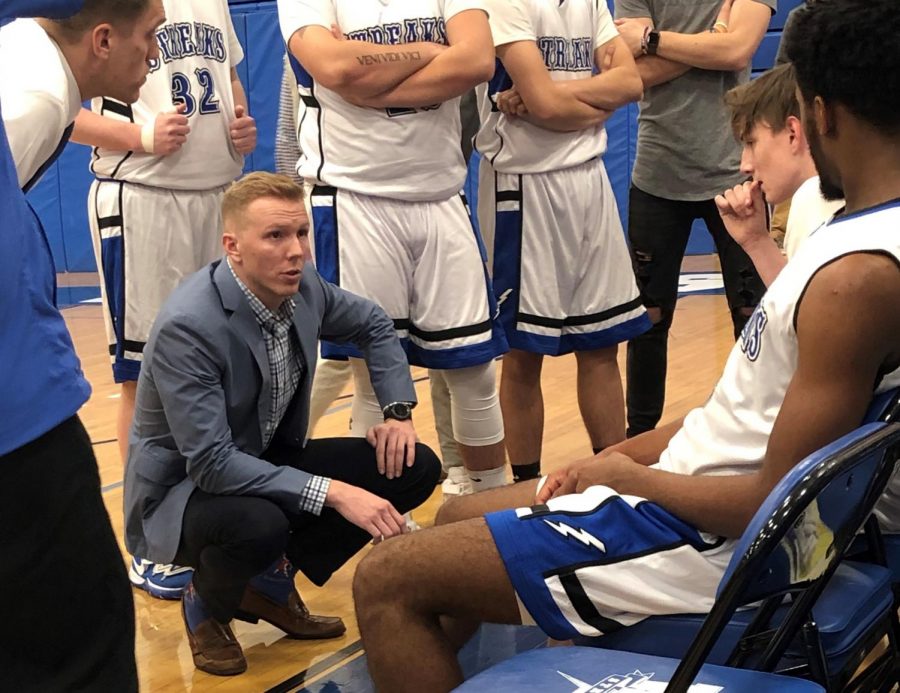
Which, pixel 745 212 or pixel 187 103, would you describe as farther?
pixel 187 103

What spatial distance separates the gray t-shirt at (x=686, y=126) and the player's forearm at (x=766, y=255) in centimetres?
171

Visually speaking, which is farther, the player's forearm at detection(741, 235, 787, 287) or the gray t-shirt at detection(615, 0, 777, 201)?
the gray t-shirt at detection(615, 0, 777, 201)

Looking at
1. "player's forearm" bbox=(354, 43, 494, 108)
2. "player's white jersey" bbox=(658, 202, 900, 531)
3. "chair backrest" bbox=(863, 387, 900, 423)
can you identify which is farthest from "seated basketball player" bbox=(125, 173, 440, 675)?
"chair backrest" bbox=(863, 387, 900, 423)

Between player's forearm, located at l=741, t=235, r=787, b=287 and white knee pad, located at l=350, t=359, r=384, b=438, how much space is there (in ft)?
4.61

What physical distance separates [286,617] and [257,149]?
7511 mm

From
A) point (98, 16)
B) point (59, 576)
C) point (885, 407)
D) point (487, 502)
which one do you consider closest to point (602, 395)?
point (487, 502)

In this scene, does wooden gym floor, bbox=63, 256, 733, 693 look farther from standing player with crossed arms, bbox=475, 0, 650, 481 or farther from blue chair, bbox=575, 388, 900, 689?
blue chair, bbox=575, 388, 900, 689

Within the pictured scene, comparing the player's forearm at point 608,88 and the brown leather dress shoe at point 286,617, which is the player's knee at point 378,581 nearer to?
the brown leather dress shoe at point 286,617

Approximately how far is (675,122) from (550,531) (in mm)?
2827

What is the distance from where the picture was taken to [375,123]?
3.58 m

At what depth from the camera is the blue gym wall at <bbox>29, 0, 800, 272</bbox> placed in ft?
30.8

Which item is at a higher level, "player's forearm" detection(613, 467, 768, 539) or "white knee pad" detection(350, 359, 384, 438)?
"player's forearm" detection(613, 467, 768, 539)

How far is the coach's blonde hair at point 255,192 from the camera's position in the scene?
3096 mm

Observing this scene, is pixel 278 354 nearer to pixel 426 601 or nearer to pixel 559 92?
pixel 426 601
